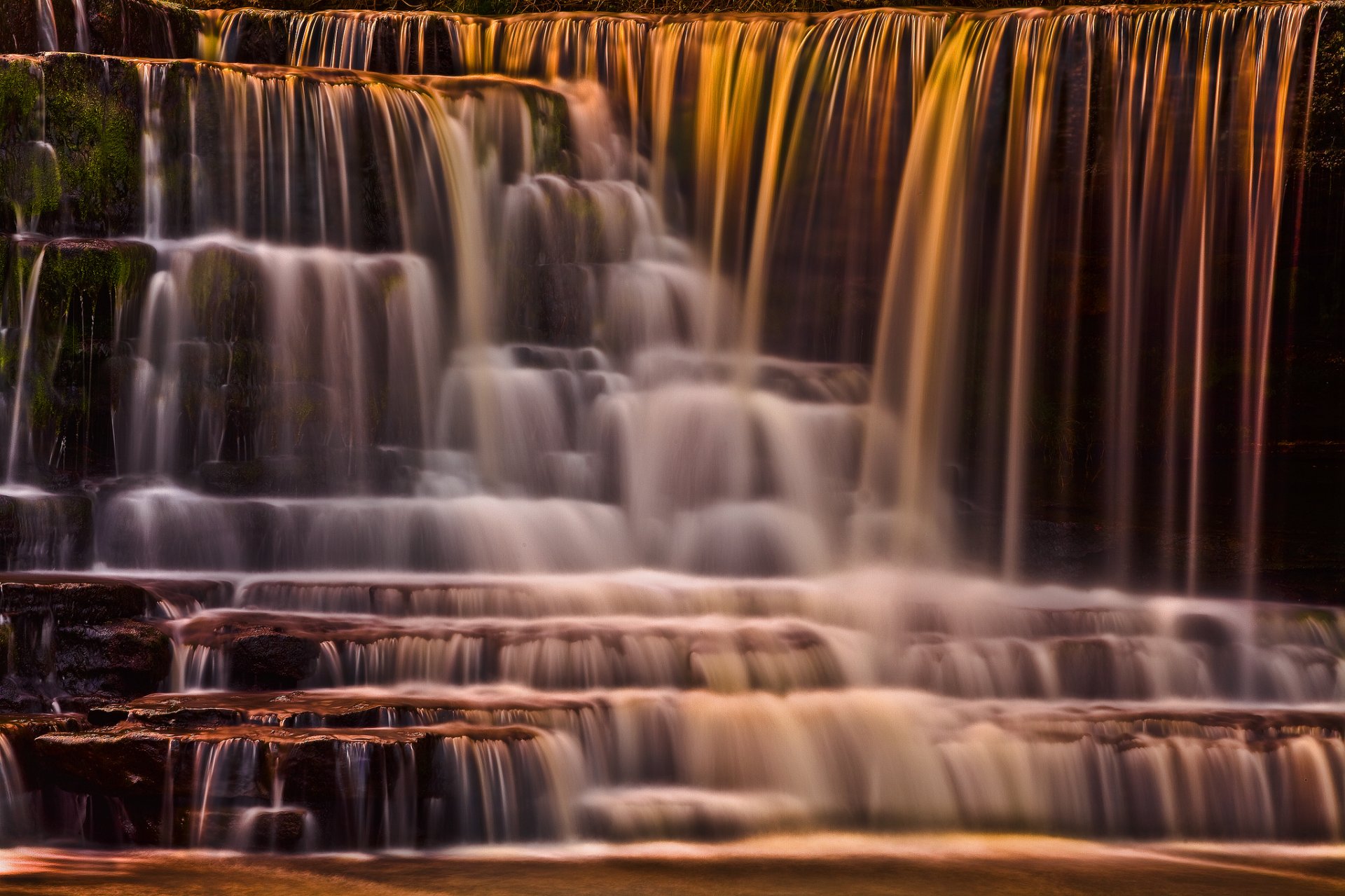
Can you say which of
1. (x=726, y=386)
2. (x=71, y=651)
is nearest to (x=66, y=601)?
(x=71, y=651)

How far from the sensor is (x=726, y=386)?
11.7 m

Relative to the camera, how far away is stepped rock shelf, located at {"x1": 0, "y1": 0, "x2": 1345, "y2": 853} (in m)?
7.66

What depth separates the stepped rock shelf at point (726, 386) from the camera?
7.66 meters

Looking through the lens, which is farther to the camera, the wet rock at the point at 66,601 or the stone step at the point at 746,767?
the wet rock at the point at 66,601

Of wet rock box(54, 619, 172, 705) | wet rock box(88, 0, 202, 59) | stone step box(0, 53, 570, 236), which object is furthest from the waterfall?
wet rock box(88, 0, 202, 59)

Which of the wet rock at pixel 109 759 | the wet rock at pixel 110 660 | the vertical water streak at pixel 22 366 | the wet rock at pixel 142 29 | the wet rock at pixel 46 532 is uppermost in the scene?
the wet rock at pixel 142 29

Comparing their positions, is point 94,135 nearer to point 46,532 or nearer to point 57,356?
point 57,356

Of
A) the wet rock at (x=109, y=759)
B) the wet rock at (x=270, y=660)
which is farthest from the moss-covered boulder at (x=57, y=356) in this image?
the wet rock at (x=109, y=759)

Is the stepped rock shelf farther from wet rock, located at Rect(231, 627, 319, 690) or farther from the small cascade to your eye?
the small cascade

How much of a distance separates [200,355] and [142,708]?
3.87m

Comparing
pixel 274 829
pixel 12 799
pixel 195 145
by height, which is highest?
pixel 195 145

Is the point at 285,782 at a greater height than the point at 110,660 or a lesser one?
lesser

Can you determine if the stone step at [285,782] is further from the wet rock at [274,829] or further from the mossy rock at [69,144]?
the mossy rock at [69,144]

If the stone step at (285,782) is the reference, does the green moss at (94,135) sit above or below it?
above
